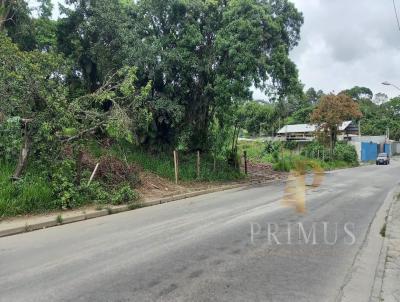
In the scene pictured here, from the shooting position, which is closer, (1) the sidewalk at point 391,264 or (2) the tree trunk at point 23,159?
(1) the sidewalk at point 391,264

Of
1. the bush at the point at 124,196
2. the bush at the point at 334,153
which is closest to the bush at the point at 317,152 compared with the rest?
the bush at the point at 334,153

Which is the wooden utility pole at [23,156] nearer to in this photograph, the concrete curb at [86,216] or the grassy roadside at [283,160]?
the concrete curb at [86,216]

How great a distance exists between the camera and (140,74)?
18.8 meters

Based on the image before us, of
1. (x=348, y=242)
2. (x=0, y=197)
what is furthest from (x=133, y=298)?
(x=0, y=197)

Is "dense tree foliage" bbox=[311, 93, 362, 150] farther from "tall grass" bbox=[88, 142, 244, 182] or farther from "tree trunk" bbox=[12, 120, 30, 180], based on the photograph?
"tree trunk" bbox=[12, 120, 30, 180]

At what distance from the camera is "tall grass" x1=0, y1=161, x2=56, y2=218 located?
10.1 metres

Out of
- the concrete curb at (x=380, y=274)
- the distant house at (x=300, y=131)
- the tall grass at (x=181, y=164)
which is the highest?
the distant house at (x=300, y=131)

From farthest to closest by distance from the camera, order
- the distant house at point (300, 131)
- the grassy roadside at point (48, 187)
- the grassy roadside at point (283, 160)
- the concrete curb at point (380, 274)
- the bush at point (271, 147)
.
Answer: the distant house at point (300, 131) → the bush at point (271, 147) → the grassy roadside at point (283, 160) → the grassy roadside at point (48, 187) → the concrete curb at point (380, 274)

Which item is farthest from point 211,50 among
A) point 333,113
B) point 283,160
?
point 333,113

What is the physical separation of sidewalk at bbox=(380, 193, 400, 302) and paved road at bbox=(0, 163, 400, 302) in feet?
1.78

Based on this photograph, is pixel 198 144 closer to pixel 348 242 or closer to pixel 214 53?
pixel 214 53

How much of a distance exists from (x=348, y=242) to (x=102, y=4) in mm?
15169

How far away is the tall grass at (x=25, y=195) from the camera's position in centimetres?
1005

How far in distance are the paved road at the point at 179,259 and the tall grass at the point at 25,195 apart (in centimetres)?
142
